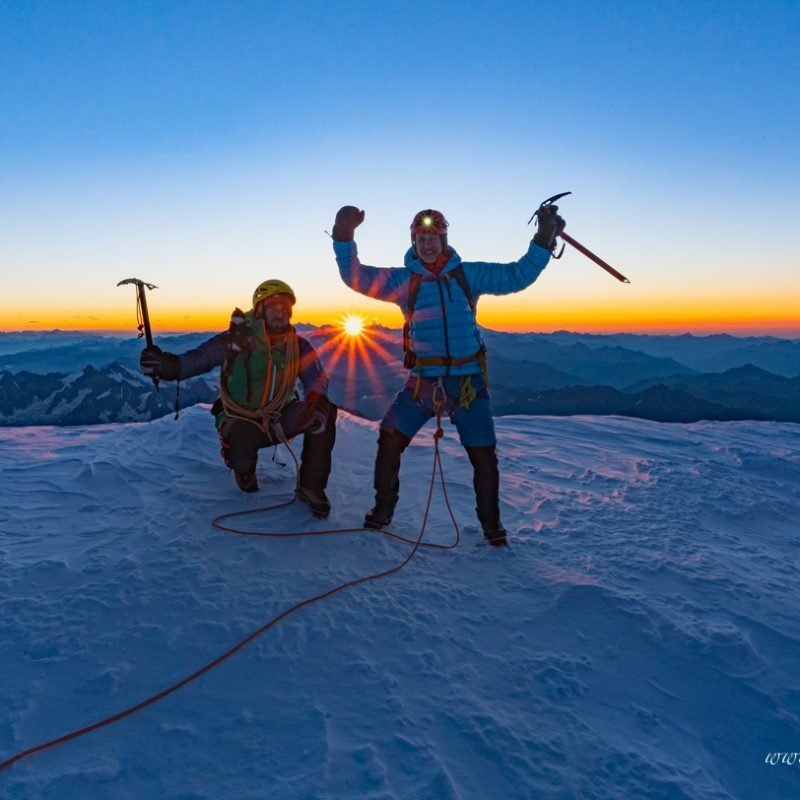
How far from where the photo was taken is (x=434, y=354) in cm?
392

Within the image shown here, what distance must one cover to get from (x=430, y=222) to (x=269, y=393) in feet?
6.60

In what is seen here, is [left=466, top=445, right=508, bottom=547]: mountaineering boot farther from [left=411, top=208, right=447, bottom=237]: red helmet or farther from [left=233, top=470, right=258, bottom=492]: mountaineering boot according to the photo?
[left=233, top=470, right=258, bottom=492]: mountaineering boot

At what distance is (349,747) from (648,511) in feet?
12.4

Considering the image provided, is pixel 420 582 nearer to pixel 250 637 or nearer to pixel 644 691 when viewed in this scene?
pixel 250 637

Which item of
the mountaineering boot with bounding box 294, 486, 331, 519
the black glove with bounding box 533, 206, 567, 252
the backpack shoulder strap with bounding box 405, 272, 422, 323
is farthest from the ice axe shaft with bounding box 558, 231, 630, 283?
the mountaineering boot with bounding box 294, 486, 331, 519

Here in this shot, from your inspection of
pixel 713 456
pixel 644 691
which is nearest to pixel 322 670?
pixel 644 691

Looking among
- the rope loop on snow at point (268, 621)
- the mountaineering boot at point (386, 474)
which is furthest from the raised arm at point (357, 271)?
the mountaineering boot at point (386, 474)

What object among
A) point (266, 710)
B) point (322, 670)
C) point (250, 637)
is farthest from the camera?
point (250, 637)

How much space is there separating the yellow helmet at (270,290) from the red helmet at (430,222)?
1.23 m

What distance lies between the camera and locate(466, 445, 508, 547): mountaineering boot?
3.88 m

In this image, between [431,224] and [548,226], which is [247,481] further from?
[548,226]

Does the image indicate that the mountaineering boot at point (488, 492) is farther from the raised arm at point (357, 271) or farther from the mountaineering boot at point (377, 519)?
the raised arm at point (357, 271)

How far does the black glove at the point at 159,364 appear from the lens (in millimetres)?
3850

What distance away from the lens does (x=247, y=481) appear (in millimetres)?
4566
